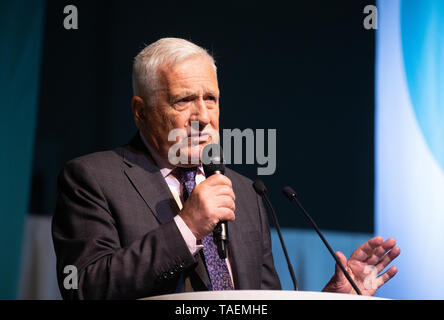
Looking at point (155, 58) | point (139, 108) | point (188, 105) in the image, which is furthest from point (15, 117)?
point (188, 105)

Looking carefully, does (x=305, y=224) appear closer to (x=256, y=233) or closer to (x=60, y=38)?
(x=256, y=233)

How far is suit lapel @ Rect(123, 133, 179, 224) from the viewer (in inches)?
68.0

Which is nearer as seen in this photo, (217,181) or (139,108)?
(217,181)

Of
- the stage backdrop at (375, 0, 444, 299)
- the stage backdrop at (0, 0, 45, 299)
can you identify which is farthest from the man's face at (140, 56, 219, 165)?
the stage backdrop at (0, 0, 45, 299)

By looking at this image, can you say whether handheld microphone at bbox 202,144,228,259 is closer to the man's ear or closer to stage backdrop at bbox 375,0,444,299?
the man's ear

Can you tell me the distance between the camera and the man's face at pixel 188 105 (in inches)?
71.5

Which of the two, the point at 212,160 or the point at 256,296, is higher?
the point at 212,160

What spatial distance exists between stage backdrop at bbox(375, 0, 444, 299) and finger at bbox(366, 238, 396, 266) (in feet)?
4.15

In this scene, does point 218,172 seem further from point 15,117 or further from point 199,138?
point 15,117

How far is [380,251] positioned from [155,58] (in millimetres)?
1026

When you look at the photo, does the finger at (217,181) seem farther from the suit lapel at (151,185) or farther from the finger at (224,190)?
the suit lapel at (151,185)

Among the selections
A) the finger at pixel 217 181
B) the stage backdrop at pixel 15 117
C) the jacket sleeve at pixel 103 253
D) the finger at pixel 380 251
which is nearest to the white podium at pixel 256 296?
the jacket sleeve at pixel 103 253

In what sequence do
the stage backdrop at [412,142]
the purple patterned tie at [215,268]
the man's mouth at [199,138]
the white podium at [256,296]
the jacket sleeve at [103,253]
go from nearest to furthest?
1. the white podium at [256,296]
2. the jacket sleeve at [103,253]
3. the purple patterned tie at [215,268]
4. the man's mouth at [199,138]
5. the stage backdrop at [412,142]

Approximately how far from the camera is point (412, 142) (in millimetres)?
3002
